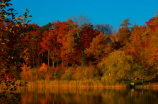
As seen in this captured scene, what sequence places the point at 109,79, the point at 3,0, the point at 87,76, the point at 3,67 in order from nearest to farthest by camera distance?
the point at 3,0 < the point at 3,67 < the point at 109,79 < the point at 87,76

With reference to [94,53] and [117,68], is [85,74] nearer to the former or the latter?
[117,68]

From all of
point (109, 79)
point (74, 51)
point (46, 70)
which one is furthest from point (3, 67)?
point (74, 51)

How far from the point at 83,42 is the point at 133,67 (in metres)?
15.6

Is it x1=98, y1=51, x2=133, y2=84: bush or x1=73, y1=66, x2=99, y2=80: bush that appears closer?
x1=98, y1=51, x2=133, y2=84: bush

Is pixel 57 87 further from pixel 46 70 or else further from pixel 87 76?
pixel 46 70

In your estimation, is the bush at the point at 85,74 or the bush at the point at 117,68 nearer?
the bush at the point at 117,68

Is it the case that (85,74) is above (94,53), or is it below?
below

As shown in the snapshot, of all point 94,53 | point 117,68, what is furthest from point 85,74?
point 94,53

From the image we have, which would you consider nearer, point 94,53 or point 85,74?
point 85,74

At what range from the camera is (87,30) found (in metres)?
50.9

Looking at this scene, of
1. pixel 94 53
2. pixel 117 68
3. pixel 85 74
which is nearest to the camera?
pixel 117 68

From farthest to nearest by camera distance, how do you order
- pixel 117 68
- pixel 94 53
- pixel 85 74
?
pixel 94 53, pixel 85 74, pixel 117 68

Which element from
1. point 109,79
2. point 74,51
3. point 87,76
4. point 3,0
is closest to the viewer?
point 3,0

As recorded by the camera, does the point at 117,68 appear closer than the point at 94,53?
Yes
